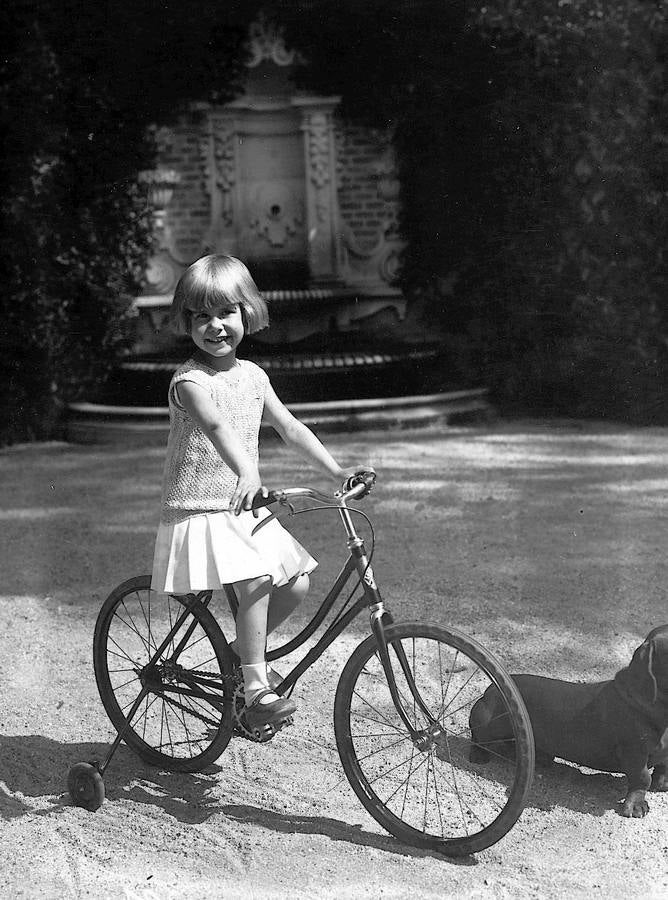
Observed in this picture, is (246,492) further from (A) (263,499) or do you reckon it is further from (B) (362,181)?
(B) (362,181)

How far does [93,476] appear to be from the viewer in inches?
322

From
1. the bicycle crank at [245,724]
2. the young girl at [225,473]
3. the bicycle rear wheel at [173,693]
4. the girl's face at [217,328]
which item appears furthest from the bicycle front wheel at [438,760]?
the girl's face at [217,328]

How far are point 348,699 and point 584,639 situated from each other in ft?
5.86

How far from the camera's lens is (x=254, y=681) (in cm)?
290

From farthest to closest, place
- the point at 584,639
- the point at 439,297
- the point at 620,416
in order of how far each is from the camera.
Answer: the point at 439,297
the point at 620,416
the point at 584,639

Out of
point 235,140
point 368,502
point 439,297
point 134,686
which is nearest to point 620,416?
point 439,297

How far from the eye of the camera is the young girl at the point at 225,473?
287 cm

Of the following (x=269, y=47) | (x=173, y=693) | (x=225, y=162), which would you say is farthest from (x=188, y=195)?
(x=173, y=693)

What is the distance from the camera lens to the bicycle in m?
2.71

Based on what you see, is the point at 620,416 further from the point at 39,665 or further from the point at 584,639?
the point at 39,665

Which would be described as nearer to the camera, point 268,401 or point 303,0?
point 268,401

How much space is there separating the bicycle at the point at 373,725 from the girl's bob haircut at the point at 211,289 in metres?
0.55

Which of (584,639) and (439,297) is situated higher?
(439,297)

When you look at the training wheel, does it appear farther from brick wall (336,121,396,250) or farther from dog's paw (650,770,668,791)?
brick wall (336,121,396,250)
